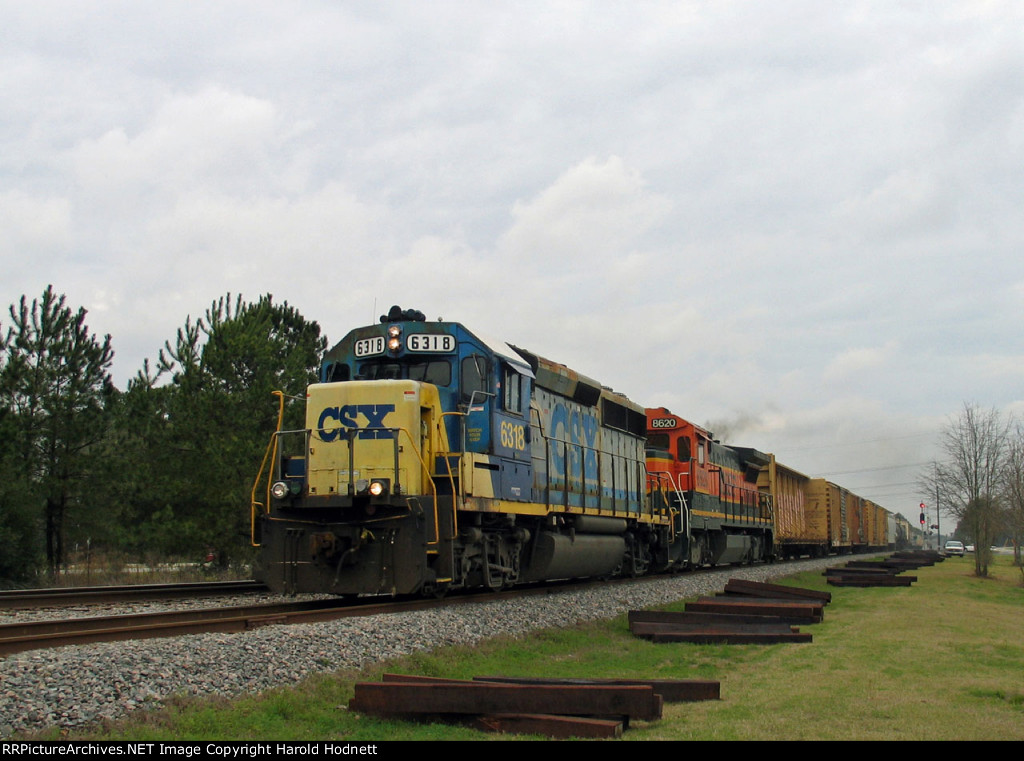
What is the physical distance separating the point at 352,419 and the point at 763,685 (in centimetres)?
626

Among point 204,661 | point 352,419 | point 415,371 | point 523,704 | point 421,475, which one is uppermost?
point 415,371

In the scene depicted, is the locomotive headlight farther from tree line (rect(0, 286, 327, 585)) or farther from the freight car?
tree line (rect(0, 286, 327, 585))

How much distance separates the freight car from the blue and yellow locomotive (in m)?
0.02

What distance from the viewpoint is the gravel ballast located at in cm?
547

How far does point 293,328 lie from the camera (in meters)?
30.3

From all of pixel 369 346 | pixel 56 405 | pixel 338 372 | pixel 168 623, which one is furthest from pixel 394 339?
pixel 56 405

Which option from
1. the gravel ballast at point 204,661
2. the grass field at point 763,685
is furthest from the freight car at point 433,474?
the grass field at point 763,685

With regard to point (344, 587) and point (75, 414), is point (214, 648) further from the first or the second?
point (75, 414)

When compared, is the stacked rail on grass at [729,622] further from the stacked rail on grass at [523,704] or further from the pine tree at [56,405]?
the pine tree at [56,405]

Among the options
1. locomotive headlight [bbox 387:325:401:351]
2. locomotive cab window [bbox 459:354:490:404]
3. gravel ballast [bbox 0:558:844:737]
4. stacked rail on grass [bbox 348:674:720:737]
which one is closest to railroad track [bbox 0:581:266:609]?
locomotive headlight [bbox 387:325:401:351]

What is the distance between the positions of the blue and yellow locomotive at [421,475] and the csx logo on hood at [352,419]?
17mm

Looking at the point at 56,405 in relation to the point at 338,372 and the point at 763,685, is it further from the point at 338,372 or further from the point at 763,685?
the point at 763,685

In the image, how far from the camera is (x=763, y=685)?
7.61m

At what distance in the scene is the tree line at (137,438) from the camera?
24641mm
